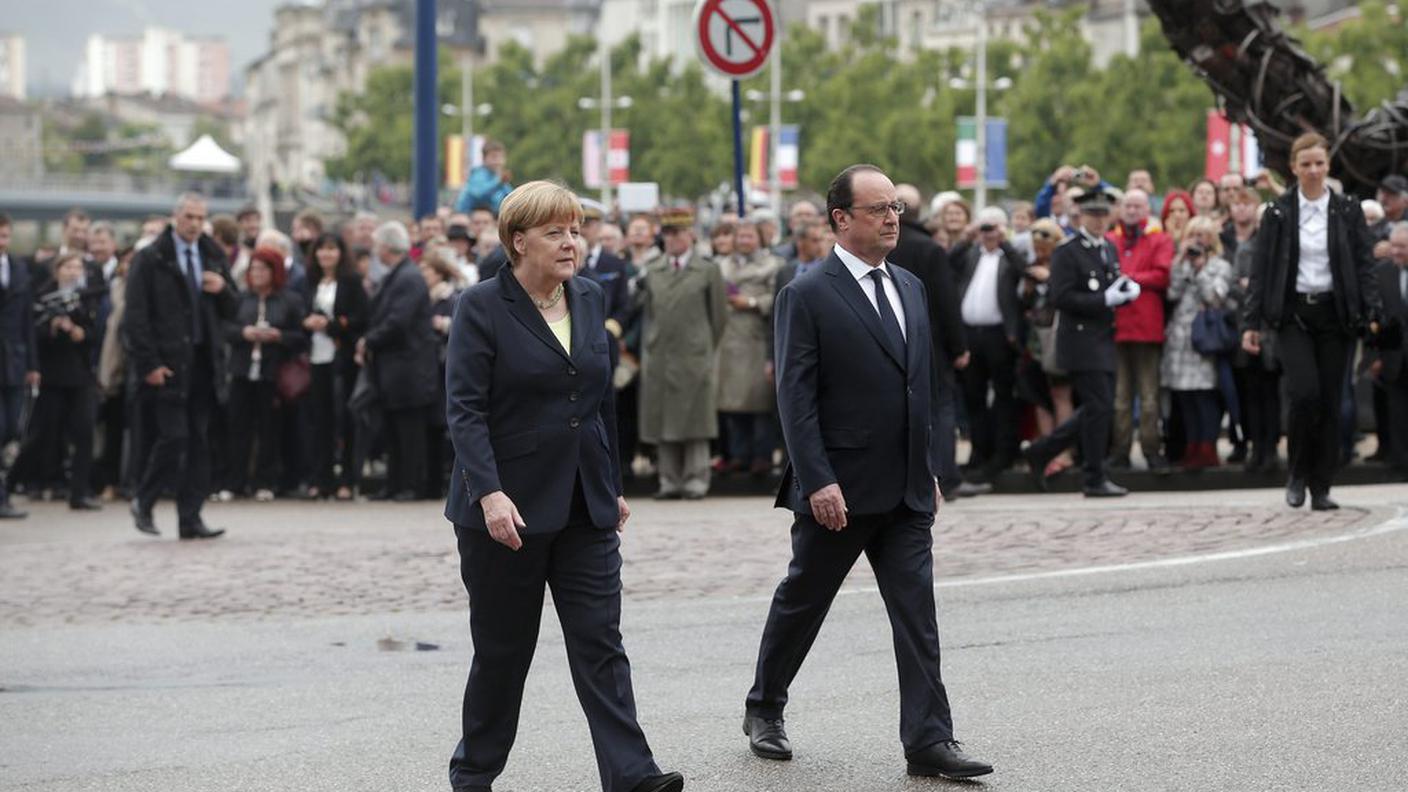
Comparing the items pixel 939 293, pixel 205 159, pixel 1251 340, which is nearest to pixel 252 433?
pixel 939 293

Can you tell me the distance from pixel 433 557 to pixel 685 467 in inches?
159

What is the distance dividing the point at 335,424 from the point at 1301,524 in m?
8.37

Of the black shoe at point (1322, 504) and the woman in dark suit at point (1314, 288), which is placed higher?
the woman in dark suit at point (1314, 288)

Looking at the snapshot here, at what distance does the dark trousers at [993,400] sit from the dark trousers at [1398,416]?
8.19 ft

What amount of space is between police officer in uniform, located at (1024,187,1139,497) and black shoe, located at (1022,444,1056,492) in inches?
22.1

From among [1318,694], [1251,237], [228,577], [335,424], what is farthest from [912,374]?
[335,424]

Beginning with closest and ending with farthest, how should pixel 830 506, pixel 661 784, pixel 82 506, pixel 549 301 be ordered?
pixel 661 784, pixel 549 301, pixel 830 506, pixel 82 506

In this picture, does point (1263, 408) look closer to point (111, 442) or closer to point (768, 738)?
point (111, 442)

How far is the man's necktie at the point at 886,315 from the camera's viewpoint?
792 cm

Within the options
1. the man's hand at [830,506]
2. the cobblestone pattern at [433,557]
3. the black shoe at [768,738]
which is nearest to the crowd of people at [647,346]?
the cobblestone pattern at [433,557]

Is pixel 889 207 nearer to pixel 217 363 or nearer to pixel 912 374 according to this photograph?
pixel 912 374

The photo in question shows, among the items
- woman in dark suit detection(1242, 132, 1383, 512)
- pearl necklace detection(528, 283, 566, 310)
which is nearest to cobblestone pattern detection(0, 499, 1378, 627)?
woman in dark suit detection(1242, 132, 1383, 512)

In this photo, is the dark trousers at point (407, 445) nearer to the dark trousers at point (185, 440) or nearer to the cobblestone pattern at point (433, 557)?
the cobblestone pattern at point (433, 557)

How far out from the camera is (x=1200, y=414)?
17.0 m
